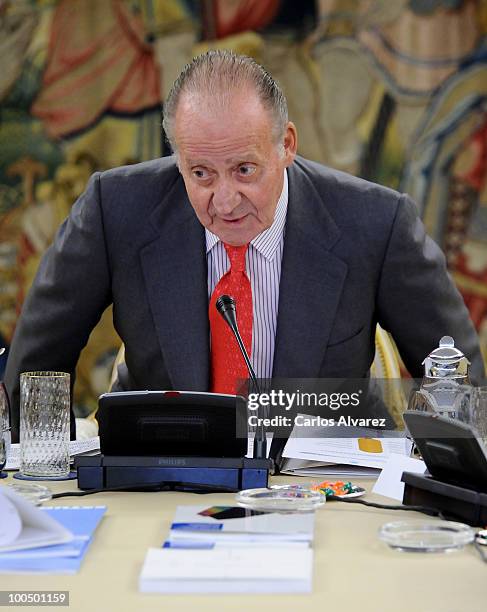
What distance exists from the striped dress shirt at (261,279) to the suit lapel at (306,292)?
4 cm

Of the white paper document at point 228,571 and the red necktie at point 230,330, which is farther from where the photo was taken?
the red necktie at point 230,330

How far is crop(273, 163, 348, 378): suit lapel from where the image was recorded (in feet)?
7.98

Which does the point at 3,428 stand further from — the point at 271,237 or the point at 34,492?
the point at 271,237

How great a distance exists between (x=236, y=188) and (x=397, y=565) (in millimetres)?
1110

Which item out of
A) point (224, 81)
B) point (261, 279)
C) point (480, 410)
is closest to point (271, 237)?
point (261, 279)

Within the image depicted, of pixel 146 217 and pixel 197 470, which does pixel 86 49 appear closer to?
pixel 146 217

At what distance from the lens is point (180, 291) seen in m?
2.45

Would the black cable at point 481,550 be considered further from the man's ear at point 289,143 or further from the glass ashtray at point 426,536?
the man's ear at point 289,143

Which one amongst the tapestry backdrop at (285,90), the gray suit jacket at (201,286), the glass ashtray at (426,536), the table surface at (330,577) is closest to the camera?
the table surface at (330,577)

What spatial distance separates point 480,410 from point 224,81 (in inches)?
36.3

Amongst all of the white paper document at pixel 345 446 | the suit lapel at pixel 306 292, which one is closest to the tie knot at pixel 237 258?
the suit lapel at pixel 306 292

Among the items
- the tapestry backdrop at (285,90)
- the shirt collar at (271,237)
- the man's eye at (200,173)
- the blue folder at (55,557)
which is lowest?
the blue folder at (55,557)

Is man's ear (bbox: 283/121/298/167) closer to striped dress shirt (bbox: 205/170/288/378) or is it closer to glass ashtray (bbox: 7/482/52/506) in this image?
striped dress shirt (bbox: 205/170/288/378)

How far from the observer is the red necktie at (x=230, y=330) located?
94.0 inches
